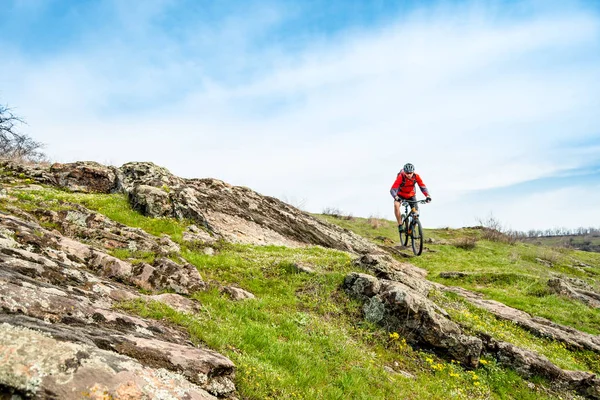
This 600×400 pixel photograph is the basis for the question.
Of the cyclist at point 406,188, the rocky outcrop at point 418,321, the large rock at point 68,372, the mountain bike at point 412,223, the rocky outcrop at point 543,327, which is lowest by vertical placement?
the rocky outcrop at point 543,327

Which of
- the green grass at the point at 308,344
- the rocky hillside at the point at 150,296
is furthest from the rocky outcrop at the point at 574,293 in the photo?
the green grass at the point at 308,344

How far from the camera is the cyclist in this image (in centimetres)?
2003

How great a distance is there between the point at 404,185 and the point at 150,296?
15.7 metres

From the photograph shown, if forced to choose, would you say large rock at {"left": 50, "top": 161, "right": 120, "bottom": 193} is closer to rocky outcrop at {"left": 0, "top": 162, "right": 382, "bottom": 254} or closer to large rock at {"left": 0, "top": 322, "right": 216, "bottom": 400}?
rocky outcrop at {"left": 0, "top": 162, "right": 382, "bottom": 254}

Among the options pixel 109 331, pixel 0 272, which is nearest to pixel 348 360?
pixel 109 331

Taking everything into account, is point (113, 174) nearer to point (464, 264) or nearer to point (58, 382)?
point (58, 382)

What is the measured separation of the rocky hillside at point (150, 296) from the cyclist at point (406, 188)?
5.40 metres

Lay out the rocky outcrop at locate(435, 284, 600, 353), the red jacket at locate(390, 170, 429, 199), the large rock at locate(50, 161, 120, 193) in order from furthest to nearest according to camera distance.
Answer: the large rock at locate(50, 161, 120, 193) < the red jacket at locate(390, 170, 429, 199) < the rocky outcrop at locate(435, 284, 600, 353)

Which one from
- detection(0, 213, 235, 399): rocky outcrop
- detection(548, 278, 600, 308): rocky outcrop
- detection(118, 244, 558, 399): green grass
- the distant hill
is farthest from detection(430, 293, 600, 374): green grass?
the distant hill

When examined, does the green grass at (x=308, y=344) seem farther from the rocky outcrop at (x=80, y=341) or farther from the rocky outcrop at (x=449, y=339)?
the rocky outcrop at (x=80, y=341)

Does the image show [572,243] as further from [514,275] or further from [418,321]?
[418,321]

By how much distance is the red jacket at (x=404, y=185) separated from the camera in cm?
2020

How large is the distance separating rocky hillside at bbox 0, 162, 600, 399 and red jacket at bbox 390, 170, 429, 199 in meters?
5.94

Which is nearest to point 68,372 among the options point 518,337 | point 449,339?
point 449,339
